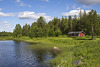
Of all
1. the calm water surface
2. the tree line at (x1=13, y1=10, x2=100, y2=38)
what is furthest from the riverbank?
the tree line at (x1=13, y1=10, x2=100, y2=38)

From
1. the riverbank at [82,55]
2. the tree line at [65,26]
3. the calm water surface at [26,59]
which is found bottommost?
the calm water surface at [26,59]

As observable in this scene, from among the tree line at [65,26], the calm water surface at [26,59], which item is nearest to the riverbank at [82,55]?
the calm water surface at [26,59]

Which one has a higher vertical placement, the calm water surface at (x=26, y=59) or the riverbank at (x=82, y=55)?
the riverbank at (x=82, y=55)

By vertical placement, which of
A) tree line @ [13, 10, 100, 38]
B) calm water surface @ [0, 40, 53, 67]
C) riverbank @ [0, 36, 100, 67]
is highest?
tree line @ [13, 10, 100, 38]

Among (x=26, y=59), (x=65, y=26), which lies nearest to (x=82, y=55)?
(x=26, y=59)

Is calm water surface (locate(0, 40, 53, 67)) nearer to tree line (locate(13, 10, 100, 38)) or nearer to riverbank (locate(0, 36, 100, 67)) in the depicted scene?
riverbank (locate(0, 36, 100, 67))

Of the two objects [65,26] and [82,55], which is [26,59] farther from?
[65,26]

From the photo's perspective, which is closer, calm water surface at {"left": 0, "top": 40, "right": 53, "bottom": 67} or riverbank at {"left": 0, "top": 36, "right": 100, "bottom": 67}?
riverbank at {"left": 0, "top": 36, "right": 100, "bottom": 67}

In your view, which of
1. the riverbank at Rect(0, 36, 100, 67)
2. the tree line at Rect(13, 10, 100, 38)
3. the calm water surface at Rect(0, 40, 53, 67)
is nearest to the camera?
the riverbank at Rect(0, 36, 100, 67)

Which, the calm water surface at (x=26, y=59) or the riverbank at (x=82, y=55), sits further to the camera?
the calm water surface at (x=26, y=59)

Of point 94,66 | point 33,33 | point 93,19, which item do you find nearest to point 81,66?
point 94,66

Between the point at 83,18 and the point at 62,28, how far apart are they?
85.8 feet

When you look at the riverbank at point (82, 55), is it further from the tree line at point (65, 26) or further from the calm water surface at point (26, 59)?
the tree line at point (65, 26)

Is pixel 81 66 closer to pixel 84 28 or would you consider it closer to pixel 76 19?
pixel 84 28
